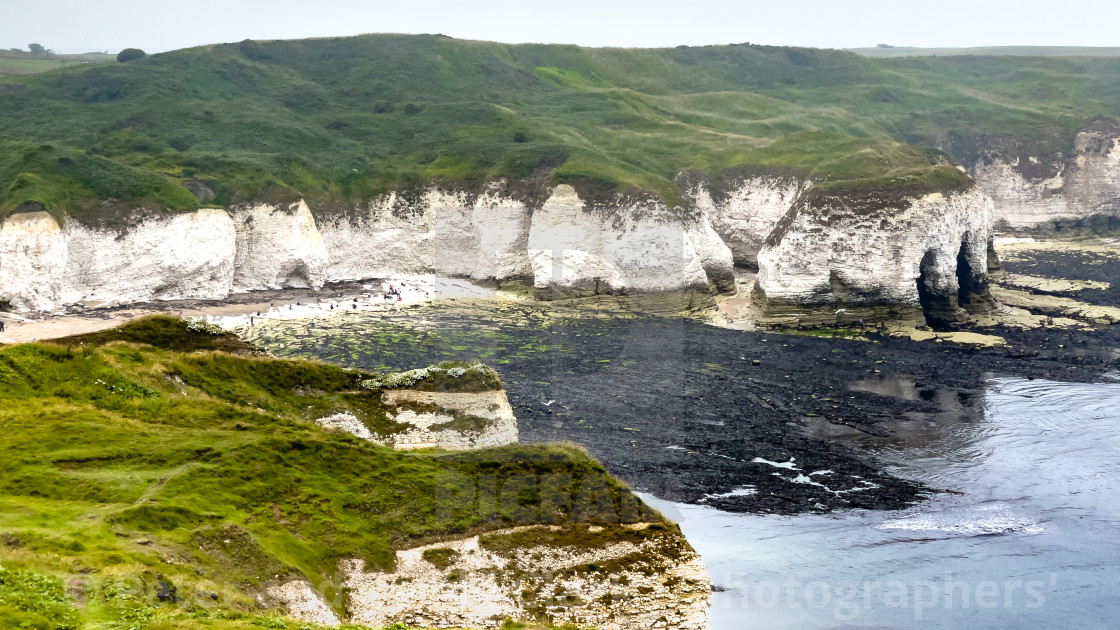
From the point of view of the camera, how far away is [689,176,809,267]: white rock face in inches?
3238

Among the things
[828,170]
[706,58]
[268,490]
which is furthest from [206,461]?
[706,58]

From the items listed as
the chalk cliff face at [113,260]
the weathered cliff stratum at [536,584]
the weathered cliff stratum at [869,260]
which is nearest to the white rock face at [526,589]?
the weathered cliff stratum at [536,584]

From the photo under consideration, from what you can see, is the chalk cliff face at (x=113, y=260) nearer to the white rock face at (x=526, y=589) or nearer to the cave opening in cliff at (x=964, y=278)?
the white rock face at (x=526, y=589)

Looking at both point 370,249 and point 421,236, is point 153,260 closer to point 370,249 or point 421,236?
point 370,249

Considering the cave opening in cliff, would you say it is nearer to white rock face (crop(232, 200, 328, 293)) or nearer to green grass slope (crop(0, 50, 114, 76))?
white rock face (crop(232, 200, 328, 293))

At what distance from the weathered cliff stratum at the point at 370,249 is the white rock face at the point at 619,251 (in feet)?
0.28

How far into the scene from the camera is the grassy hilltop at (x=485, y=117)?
76250 millimetres

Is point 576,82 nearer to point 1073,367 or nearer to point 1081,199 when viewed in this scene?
point 1081,199

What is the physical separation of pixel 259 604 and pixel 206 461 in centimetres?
692

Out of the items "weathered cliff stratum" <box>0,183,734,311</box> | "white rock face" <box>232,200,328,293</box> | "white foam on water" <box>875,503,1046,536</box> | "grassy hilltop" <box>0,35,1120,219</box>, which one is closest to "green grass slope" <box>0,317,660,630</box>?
"white foam on water" <box>875,503,1046,536</box>

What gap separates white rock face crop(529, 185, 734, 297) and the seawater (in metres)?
30.0

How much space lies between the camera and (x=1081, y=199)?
104m

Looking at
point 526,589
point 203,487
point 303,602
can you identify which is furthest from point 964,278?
point 303,602

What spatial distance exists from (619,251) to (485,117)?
33760 millimetres
